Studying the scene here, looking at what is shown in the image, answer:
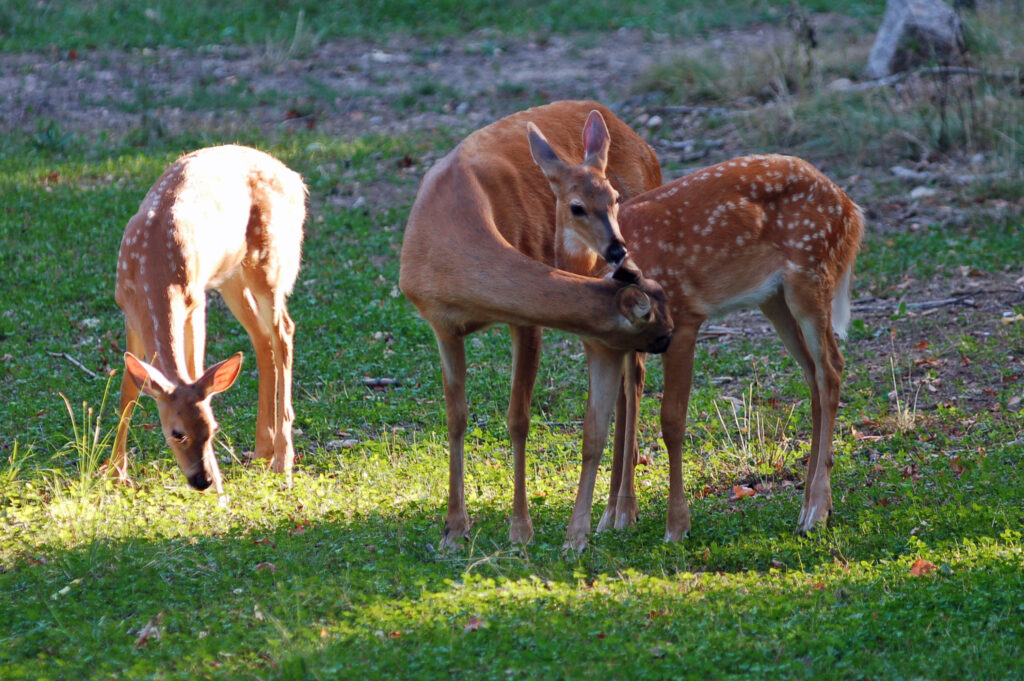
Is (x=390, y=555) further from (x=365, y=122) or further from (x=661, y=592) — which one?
→ (x=365, y=122)

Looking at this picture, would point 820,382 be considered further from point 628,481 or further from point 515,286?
point 515,286

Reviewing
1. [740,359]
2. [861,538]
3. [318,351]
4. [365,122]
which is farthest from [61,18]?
[861,538]

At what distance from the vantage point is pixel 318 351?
9305 millimetres

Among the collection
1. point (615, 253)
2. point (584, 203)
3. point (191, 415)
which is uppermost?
point (584, 203)

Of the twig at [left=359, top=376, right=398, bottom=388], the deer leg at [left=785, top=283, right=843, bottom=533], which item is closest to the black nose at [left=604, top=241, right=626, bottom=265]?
the deer leg at [left=785, top=283, right=843, bottom=533]

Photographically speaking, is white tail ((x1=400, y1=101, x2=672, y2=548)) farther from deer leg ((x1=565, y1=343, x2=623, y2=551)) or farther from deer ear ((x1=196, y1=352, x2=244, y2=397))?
deer ear ((x1=196, y1=352, x2=244, y2=397))

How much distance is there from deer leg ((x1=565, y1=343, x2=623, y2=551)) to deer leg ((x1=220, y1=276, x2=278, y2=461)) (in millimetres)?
2642

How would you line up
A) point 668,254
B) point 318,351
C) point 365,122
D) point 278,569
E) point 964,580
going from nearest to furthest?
point 964,580, point 278,569, point 668,254, point 318,351, point 365,122

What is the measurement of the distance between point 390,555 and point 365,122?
995cm

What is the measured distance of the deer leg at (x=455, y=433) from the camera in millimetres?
5988

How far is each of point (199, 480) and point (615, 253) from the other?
2.66 meters

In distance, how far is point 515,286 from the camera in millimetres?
5328

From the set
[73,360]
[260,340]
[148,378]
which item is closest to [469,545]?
[148,378]

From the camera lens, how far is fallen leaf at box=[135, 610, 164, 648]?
4.73m
